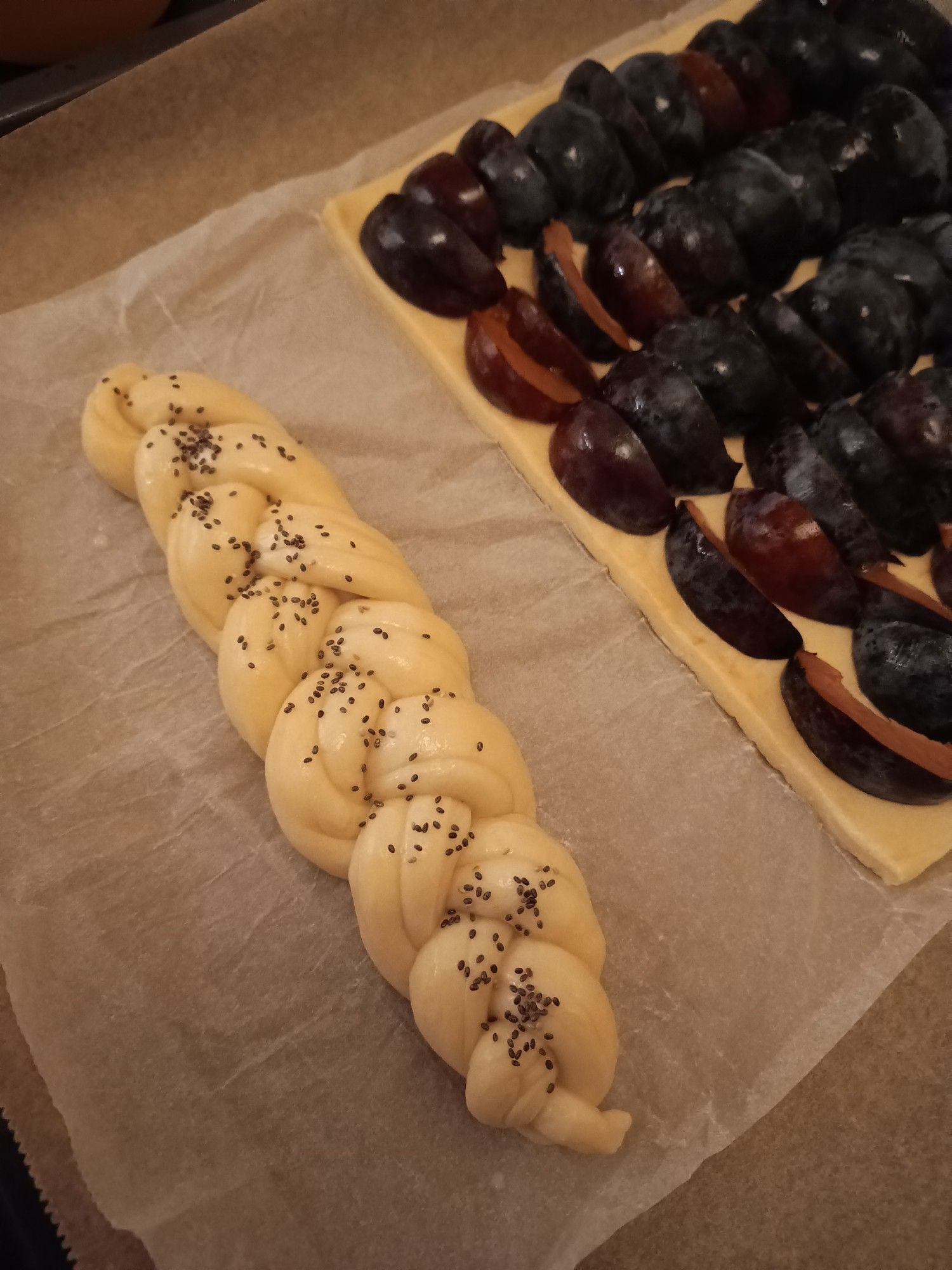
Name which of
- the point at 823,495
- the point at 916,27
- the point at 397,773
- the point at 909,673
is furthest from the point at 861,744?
the point at 916,27

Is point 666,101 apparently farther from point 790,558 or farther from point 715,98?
point 790,558

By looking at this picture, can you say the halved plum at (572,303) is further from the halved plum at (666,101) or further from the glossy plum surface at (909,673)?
the glossy plum surface at (909,673)

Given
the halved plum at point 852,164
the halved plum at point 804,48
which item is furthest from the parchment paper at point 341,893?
the halved plum at point 804,48

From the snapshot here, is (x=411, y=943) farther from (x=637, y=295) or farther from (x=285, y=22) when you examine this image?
(x=285, y=22)

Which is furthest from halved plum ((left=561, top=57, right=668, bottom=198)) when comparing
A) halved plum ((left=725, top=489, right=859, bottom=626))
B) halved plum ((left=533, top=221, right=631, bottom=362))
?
halved plum ((left=725, top=489, right=859, bottom=626))

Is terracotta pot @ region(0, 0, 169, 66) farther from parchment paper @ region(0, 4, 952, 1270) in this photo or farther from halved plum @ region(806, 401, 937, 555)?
halved plum @ region(806, 401, 937, 555)

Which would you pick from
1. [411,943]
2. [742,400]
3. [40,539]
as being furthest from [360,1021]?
[742,400]
